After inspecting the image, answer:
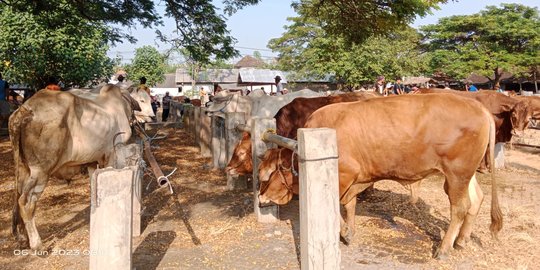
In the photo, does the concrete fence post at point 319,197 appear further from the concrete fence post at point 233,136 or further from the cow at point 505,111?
the cow at point 505,111

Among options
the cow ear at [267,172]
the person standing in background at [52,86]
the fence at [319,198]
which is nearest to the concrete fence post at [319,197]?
the fence at [319,198]

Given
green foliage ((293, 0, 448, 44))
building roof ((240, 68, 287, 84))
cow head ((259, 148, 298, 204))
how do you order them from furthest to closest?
building roof ((240, 68, 287, 84)), green foliage ((293, 0, 448, 44)), cow head ((259, 148, 298, 204))

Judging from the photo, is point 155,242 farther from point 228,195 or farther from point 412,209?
point 412,209

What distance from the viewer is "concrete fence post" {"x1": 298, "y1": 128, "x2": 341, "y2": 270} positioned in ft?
8.91

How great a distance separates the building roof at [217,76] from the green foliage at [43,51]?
35.8 metres

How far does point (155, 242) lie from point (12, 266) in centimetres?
127

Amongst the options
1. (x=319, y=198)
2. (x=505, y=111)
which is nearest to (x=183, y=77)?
(x=505, y=111)

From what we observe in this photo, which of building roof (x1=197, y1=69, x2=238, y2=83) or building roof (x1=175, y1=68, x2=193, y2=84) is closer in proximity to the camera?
building roof (x1=197, y1=69, x2=238, y2=83)

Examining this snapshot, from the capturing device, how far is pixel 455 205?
4.25 meters

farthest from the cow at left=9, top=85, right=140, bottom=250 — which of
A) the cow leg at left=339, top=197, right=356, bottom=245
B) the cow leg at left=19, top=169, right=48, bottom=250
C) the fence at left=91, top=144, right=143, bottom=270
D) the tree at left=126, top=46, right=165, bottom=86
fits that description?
the tree at left=126, top=46, right=165, bottom=86

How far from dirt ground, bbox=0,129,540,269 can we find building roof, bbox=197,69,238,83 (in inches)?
2082

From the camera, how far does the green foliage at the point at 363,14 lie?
7.98m

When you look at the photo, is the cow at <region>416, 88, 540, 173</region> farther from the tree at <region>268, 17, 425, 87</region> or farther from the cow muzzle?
the tree at <region>268, 17, 425, 87</region>

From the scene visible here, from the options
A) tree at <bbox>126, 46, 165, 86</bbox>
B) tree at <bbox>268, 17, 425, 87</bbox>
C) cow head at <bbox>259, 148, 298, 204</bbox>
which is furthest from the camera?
tree at <bbox>126, 46, 165, 86</bbox>
